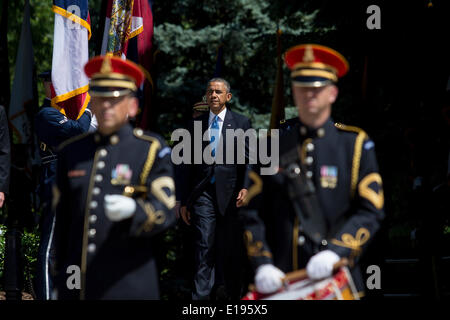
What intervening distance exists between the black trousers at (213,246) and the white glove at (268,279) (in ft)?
14.2

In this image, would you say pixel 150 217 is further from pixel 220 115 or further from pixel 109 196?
pixel 220 115

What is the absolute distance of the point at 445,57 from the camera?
11789 mm

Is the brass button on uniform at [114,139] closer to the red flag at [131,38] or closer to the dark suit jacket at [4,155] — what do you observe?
the dark suit jacket at [4,155]

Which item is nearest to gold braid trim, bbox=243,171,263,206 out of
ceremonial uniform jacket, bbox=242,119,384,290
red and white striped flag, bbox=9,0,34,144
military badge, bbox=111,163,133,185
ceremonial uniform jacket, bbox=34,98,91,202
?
ceremonial uniform jacket, bbox=242,119,384,290

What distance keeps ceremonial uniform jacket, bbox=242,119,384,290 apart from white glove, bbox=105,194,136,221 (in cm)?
78

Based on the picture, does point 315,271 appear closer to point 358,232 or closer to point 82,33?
point 358,232

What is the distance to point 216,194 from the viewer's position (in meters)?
9.30

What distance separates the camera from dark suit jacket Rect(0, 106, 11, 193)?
27.3ft

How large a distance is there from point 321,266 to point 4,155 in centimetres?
485

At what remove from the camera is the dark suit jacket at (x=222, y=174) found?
9312 mm

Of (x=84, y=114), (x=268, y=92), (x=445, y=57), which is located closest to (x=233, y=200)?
(x=84, y=114)

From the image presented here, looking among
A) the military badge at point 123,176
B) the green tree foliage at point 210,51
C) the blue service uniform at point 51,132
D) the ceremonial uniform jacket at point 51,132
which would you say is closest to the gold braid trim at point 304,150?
the military badge at point 123,176

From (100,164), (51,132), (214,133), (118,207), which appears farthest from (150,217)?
(214,133)

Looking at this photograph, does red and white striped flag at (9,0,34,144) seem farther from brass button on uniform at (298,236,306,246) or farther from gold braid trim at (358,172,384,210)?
gold braid trim at (358,172,384,210)
